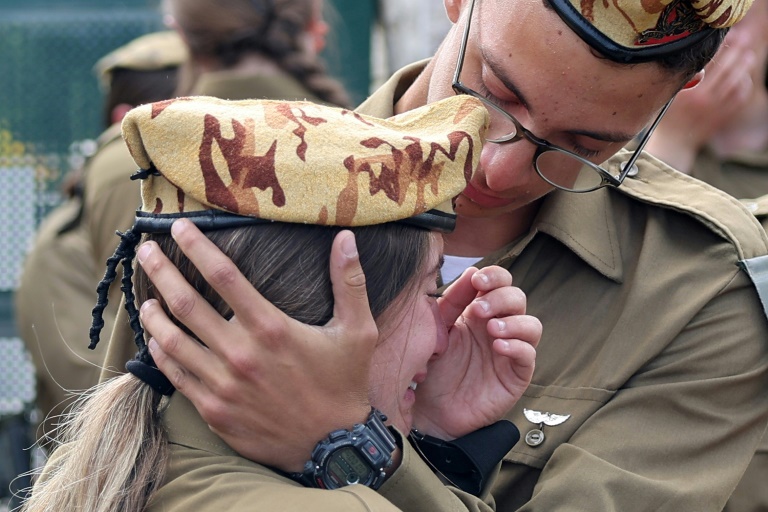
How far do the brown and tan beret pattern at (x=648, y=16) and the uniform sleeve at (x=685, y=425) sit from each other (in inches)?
22.0

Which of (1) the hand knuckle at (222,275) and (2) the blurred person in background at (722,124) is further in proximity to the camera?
(2) the blurred person in background at (722,124)

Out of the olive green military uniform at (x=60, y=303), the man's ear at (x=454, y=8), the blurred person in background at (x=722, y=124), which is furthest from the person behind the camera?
the olive green military uniform at (x=60, y=303)

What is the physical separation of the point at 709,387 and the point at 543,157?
0.58 m

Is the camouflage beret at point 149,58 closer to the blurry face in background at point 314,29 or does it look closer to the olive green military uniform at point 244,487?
the blurry face in background at point 314,29

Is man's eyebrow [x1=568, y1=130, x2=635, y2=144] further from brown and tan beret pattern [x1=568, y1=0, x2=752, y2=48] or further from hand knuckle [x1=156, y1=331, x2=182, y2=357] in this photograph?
hand knuckle [x1=156, y1=331, x2=182, y2=357]

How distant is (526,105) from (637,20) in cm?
28

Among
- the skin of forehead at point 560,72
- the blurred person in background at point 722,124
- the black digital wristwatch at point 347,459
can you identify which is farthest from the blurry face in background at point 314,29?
the black digital wristwatch at point 347,459

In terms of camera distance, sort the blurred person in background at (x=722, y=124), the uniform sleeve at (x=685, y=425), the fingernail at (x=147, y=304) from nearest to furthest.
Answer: the fingernail at (x=147, y=304)
the uniform sleeve at (x=685, y=425)
the blurred person in background at (x=722, y=124)

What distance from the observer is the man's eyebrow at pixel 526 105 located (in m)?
2.16

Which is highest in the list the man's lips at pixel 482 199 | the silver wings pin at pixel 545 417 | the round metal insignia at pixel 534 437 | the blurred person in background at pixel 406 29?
the man's lips at pixel 482 199

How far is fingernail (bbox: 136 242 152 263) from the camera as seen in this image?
1.81 meters

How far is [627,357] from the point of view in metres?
2.30

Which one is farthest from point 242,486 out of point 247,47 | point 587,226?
point 247,47

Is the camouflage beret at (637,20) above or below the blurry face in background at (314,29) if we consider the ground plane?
above
